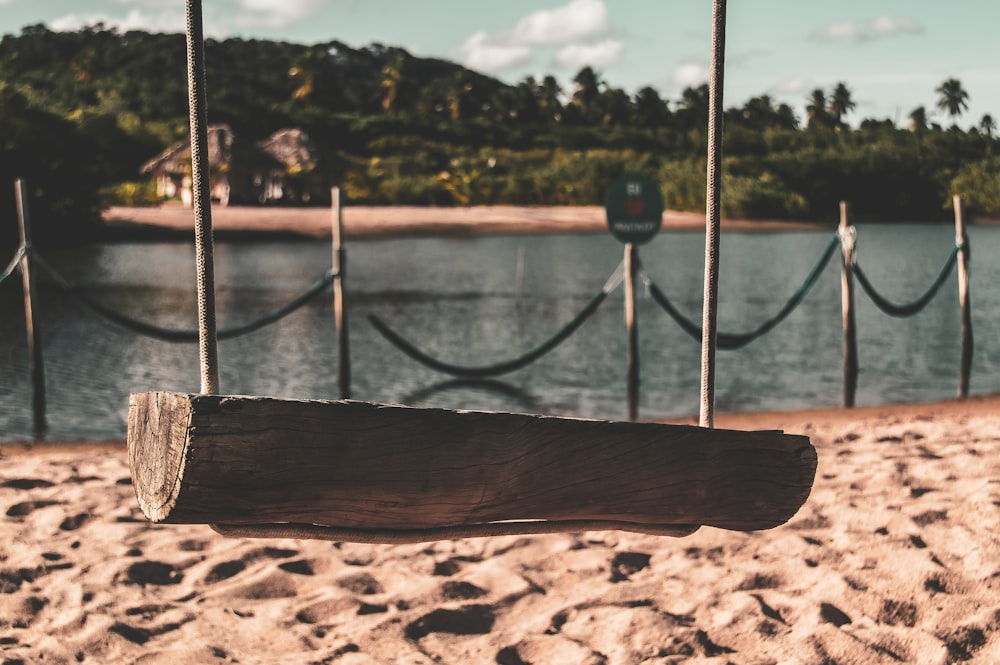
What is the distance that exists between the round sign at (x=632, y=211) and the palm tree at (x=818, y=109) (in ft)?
286

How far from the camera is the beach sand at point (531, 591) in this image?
372 centimetres

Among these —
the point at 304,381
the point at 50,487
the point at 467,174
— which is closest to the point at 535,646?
the point at 50,487

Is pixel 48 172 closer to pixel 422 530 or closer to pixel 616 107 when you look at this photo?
pixel 422 530

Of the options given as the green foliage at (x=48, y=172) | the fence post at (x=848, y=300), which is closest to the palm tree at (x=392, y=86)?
the green foliage at (x=48, y=172)

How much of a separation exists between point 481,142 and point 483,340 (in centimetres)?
5588

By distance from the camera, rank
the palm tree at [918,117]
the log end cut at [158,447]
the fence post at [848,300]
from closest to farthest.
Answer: the log end cut at [158,447], the fence post at [848,300], the palm tree at [918,117]

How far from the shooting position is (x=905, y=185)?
66.8 metres

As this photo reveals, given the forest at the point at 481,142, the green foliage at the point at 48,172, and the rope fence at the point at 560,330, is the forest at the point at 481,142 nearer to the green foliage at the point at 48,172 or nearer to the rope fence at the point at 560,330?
the green foliage at the point at 48,172

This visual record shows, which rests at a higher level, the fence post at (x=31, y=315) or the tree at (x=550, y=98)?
the tree at (x=550, y=98)

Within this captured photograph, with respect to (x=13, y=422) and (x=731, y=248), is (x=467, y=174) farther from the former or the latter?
(x=13, y=422)

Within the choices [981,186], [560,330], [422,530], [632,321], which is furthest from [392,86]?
[422,530]

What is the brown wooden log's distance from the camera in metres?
A: 1.88

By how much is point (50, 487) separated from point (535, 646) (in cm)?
344

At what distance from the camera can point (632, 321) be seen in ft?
31.3
